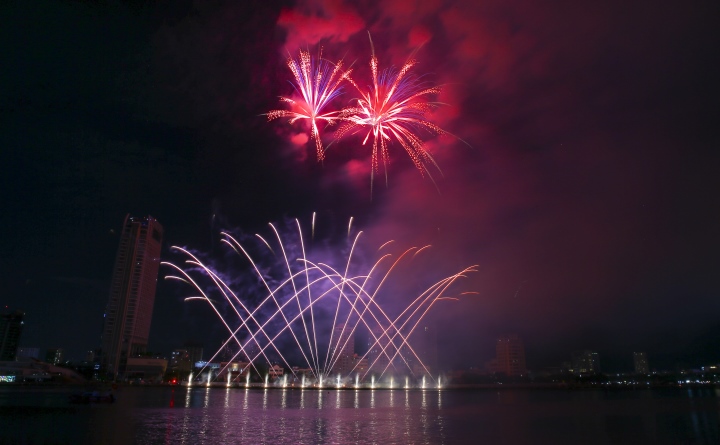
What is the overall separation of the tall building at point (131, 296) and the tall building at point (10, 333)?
68.6 m

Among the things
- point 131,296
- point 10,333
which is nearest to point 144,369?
point 131,296

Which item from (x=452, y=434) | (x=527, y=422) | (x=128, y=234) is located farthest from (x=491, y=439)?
(x=128, y=234)

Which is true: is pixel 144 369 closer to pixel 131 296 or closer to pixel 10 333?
pixel 131 296

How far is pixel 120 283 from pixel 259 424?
5017 inches

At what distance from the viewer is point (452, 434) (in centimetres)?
2827

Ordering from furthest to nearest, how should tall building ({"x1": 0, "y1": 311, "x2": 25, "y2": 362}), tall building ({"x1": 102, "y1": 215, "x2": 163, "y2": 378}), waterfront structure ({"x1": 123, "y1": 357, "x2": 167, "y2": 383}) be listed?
1. tall building ({"x1": 0, "y1": 311, "x2": 25, "y2": 362})
2. tall building ({"x1": 102, "y1": 215, "x2": 163, "y2": 378})
3. waterfront structure ({"x1": 123, "y1": 357, "x2": 167, "y2": 383})

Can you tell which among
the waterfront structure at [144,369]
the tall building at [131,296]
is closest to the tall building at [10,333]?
the tall building at [131,296]

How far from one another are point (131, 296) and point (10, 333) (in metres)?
82.9

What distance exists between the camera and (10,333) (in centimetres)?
18312

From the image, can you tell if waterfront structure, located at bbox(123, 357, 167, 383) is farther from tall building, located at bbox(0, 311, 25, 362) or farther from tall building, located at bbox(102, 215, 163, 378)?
tall building, located at bbox(0, 311, 25, 362)

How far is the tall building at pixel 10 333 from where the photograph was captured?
17550 centimetres

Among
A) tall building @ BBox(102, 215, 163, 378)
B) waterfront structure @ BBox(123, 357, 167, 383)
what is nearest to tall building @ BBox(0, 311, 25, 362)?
tall building @ BBox(102, 215, 163, 378)

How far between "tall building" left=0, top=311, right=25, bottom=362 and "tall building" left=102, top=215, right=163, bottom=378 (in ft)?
225

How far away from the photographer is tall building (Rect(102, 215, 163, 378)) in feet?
446
